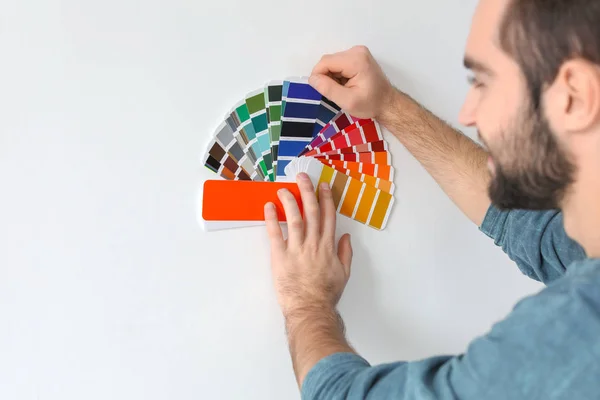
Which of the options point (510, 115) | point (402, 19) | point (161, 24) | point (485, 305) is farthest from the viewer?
point (485, 305)

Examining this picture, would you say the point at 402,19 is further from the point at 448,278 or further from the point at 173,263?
the point at 173,263

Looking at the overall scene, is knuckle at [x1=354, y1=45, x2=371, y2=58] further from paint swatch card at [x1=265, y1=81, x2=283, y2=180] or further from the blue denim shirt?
the blue denim shirt

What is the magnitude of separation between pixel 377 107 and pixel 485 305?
0.62 metres

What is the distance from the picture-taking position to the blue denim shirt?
703 mm

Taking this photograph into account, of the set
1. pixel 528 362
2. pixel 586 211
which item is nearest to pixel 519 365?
pixel 528 362

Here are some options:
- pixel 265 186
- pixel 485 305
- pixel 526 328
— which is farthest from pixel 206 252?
pixel 485 305

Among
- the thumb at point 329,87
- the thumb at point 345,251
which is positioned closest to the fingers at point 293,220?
the thumb at point 345,251

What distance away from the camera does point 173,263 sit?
1045 millimetres

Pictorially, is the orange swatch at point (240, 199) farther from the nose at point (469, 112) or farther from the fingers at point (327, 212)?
the nose at point (469, 112)

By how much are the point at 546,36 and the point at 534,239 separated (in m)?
0.50

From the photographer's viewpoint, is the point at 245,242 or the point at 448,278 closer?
the point at 245,242

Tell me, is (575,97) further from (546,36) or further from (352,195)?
(352,195)

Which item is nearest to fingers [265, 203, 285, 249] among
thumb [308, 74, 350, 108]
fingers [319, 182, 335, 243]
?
fingers [319, 182, 335, 243]

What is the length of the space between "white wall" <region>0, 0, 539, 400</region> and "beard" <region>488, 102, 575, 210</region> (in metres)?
0.34
